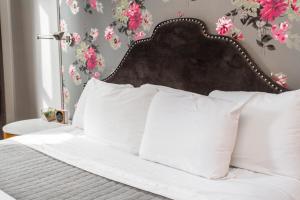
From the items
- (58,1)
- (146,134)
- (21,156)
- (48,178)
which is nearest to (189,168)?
(146,134)

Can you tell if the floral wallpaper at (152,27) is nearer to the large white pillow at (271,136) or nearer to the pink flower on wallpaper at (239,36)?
the pink flower on wallpaper at (239,36)

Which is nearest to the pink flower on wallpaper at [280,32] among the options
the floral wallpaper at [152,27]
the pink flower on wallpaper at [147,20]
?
the floral wallpaper at [152,27]

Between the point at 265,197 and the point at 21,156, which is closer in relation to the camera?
the point at 265,197

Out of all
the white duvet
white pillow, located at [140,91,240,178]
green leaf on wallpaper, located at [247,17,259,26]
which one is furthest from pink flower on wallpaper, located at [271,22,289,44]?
the white duvet

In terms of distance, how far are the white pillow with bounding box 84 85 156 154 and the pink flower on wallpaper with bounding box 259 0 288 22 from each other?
0.80 m

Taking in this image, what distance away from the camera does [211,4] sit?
2240 millimetres

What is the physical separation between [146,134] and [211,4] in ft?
2.90

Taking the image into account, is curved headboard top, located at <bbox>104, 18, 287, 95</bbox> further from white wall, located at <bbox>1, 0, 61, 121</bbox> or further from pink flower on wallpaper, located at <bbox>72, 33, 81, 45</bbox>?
white wall, located at <bbox>1, 0, 61, 121</bbox>

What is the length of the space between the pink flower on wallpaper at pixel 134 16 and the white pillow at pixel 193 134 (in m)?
0.87

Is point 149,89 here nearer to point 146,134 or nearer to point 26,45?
point 146,134

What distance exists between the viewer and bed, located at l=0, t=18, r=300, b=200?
1.57 meters

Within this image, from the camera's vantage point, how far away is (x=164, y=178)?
5.68 ft

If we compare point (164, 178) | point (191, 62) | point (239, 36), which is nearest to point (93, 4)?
point (191, 62)

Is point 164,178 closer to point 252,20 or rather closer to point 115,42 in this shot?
point 252,20
